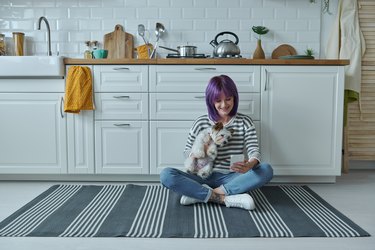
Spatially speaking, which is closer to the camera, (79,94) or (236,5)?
(79,94)

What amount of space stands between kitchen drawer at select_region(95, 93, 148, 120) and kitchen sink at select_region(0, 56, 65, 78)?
34 centimetres

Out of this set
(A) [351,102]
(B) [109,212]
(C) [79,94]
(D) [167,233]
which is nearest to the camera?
(D) [167,233]

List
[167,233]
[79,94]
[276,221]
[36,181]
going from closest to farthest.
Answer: [167,233] → [276,221] → [79,94] → [36,181]

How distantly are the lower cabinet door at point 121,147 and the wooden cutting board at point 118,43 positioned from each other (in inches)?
31.2

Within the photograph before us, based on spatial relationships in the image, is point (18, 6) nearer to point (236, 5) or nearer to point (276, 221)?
point (236, 5)

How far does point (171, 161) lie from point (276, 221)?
103 cm

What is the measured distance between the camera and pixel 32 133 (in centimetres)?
290

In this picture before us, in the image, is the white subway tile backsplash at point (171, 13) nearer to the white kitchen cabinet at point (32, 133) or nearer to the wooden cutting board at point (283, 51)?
the wooden cutting board at point (283, 51)

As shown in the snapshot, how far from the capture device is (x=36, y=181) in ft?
9.93

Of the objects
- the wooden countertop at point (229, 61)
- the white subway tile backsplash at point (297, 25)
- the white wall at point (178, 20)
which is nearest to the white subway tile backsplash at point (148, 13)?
the white wall at point (178, 20)

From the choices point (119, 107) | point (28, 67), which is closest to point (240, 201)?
point (119, 107)

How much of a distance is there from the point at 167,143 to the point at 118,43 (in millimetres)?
1067

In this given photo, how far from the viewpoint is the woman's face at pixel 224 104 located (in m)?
2.49

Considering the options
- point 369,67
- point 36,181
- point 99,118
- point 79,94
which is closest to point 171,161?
point 99,118
